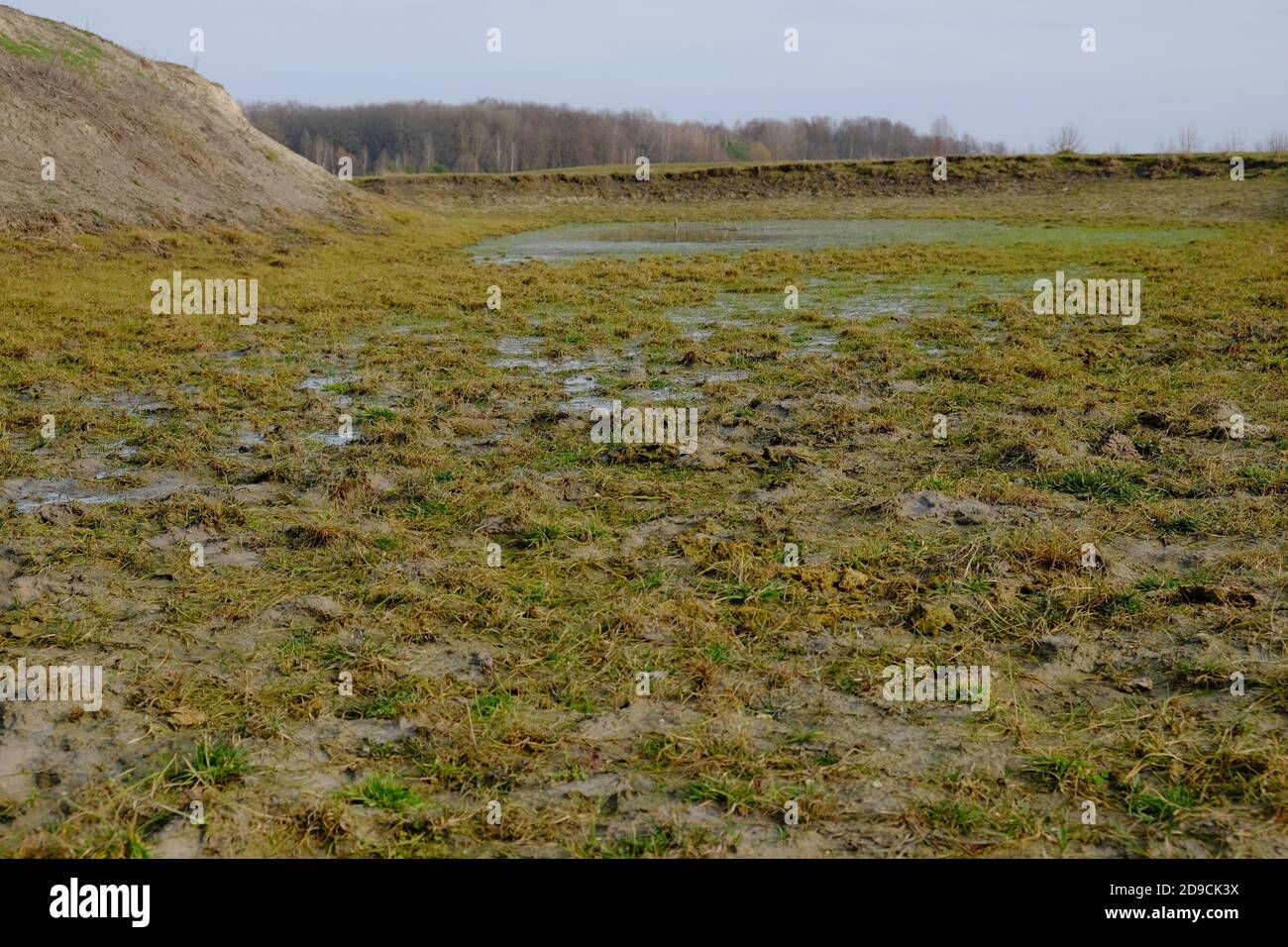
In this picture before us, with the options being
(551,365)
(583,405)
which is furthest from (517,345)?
(583,405)

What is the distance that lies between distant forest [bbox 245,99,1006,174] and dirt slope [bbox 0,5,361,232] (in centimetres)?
9239

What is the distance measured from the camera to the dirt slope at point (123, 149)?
91.1 feet

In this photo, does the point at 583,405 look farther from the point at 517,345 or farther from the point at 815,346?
the point at 815,346

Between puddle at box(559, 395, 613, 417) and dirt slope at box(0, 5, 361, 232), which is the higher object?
dirt slope at box(0, 5, 361, 232)

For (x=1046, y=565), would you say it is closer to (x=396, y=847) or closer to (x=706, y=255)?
(x=396, y=847)

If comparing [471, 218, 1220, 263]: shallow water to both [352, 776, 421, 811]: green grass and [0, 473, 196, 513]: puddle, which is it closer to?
[0, 473, 196, 513]: puddle

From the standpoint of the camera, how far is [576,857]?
3.79 m

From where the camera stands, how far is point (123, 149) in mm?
32531

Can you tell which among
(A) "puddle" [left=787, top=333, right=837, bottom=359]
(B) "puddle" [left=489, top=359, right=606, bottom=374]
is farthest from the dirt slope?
(A) "puddle" [left=787, top=333, right=837, bottom=359]

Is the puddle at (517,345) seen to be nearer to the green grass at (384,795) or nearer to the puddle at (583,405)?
the puddle at (583,405)

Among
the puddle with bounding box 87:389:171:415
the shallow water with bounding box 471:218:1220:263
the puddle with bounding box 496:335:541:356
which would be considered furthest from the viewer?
the shallow water with bounding box 471:218:1220:263

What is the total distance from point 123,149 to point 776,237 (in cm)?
2274

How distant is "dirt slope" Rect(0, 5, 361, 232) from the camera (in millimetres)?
27781

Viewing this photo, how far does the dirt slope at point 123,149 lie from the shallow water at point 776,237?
817 centimetres
